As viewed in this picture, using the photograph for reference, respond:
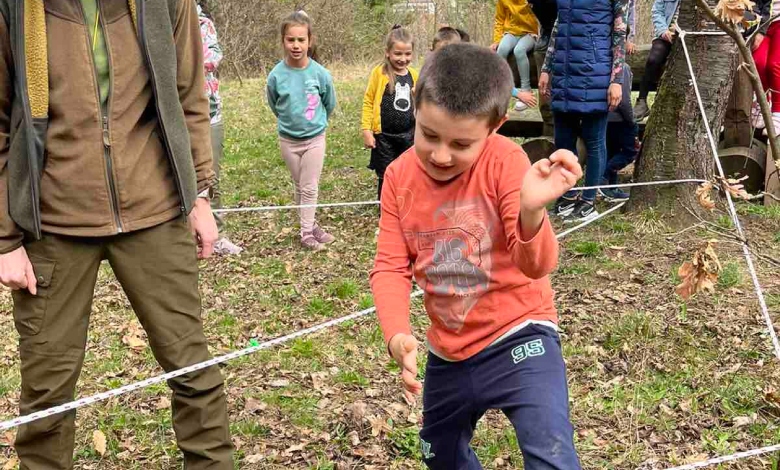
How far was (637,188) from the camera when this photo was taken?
5758mm

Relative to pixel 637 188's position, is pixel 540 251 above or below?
above

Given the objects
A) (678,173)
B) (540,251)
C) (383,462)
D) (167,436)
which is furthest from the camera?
(678,173)

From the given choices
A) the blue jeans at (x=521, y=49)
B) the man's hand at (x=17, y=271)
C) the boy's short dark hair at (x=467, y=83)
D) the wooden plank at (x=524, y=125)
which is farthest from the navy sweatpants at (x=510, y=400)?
the blue jeans at (x=521, y=49)

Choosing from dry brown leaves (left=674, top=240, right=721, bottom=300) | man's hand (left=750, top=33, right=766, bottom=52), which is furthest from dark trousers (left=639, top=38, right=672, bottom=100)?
dry brown leaves (left=674, top=240, right=721, bottom=300)

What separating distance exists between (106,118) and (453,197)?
1079mm

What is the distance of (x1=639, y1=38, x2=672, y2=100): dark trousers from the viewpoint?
278 inches

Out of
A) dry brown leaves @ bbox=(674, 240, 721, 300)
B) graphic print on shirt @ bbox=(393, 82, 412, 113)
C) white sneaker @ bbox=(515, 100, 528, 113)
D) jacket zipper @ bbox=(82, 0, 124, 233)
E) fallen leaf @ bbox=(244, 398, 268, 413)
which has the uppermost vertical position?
jacket zipper @ bbox=(82, 0, 124, 233)

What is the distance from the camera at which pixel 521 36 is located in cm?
745

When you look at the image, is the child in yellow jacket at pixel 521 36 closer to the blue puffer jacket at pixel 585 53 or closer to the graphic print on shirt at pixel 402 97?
the graphic print on shirt at pixel 402 97

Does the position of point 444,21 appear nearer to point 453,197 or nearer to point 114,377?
point 114,377

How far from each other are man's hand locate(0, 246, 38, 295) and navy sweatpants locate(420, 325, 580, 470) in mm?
1246

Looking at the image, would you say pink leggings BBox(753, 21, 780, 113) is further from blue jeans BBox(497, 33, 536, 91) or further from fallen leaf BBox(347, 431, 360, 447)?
fallen leaf BBox(347, 431, 360, 447)

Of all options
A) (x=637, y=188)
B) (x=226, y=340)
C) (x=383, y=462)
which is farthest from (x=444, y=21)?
(x=383, y=462)

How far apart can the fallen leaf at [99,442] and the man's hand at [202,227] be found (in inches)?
48.7
